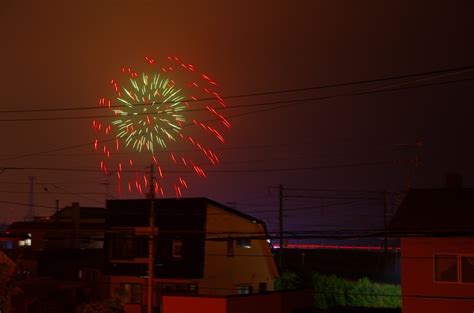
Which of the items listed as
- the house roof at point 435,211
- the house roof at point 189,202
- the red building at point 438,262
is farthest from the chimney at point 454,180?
the house roof at point 189,202

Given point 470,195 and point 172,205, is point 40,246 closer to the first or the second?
point 172,205

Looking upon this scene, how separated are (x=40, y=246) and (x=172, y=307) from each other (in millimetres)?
30900

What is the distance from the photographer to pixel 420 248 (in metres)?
25.9

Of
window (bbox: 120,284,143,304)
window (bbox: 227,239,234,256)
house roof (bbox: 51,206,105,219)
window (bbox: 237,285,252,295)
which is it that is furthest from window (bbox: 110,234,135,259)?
house roof (bbox: 51,206,105,219)

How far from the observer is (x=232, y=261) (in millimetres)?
42469

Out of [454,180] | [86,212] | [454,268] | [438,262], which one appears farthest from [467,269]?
[86,212]

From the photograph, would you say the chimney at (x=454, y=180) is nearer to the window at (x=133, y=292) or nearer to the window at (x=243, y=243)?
the window at (x=243, y=243)

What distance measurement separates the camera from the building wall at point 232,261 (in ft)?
133

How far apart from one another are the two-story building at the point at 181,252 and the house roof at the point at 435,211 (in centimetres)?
1264

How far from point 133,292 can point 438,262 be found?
2017 centimetres

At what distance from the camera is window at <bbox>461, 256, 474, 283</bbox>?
2520cm

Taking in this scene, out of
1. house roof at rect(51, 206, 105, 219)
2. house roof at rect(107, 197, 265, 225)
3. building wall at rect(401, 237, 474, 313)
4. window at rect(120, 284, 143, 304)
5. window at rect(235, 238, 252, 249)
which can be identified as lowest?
window at rect(120, 284, 143, 304)

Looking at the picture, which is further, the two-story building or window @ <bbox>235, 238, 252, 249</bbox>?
window @ <bbox>235, 238, 252, 249</bbox>

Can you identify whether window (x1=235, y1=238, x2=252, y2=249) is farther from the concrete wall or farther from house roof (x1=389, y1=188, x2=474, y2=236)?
house roof (x1=389, y1=188, x2=474, y2=236)
